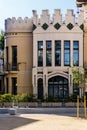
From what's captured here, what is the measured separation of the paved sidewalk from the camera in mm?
26423

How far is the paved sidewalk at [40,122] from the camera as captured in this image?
26.4 meters

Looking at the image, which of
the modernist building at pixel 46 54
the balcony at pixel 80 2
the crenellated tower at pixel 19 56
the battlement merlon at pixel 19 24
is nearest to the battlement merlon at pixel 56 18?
the modernist building at pixel 46 54

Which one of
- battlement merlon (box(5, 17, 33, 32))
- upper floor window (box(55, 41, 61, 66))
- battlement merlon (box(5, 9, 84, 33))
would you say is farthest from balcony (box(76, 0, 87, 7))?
battlement merlon (box(5, 17, 33, 32))

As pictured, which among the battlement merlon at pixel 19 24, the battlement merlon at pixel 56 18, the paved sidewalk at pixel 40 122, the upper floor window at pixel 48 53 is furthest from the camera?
the battlement merlon at pixel 19 24

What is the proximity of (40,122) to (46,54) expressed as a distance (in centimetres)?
1747

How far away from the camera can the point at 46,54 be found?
151 feet

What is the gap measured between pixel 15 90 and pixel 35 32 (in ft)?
22.4

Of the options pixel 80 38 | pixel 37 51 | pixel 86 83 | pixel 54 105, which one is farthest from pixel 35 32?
pixel 86 83

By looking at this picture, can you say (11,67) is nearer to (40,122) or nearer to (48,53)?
(48,53)

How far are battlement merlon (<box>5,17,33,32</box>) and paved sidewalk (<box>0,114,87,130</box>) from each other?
613 inches

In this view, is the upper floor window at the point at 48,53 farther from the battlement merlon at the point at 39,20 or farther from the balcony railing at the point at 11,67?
the balcony railing at the point at 11,67

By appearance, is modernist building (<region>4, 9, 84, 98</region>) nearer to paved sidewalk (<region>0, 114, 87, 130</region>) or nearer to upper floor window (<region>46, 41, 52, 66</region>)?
upper floor window (<region>46, 41, 52, 66</region>)

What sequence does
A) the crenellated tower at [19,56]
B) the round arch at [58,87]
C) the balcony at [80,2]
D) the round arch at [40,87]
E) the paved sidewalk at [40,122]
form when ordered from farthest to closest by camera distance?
the balcony at [80,2] → the crenellated tower at [19,56] → the round arch at [40,87] → the round arch at [58,87] → the paved sidewalk at [40,122]

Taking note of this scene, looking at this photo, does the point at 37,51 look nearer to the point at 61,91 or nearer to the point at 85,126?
the point at 61,91
